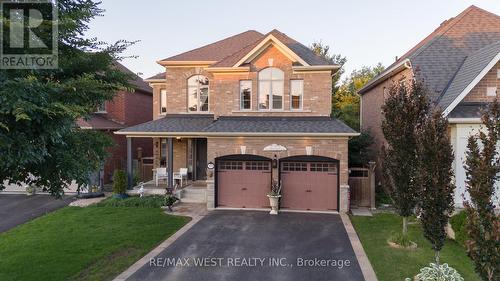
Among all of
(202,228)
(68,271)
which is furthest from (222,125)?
(68,271)

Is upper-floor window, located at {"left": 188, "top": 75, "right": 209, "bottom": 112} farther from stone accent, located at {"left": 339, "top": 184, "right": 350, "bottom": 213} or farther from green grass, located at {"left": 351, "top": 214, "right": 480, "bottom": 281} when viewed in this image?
green grass, located at {"left": 351, "top": 214, "right": 480, "bottom": 281}

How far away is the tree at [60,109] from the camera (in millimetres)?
6133

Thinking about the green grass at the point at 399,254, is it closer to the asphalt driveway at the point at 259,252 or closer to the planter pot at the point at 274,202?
the asphalt driveway at the point at 259,252

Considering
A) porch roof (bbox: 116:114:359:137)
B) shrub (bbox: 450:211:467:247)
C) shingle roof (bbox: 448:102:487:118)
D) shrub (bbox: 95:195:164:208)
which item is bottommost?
shrub (bbox: 95:195:164:208)

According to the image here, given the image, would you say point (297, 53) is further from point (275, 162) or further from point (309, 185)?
point (309, 185)

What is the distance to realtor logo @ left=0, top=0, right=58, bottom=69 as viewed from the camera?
6.48m

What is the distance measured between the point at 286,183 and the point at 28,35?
13.0 m

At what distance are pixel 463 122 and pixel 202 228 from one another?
10563 millimetres

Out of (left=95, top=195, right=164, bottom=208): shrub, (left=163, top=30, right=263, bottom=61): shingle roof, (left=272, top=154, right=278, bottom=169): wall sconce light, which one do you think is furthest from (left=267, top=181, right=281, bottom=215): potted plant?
(left=163, top=30, right=263, bottom=61): shingle roof

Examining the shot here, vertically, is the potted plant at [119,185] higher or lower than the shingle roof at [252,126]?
lower

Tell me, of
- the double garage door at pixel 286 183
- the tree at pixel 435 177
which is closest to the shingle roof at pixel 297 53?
the double garage door at pixel 286 183

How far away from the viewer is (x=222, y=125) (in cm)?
1859

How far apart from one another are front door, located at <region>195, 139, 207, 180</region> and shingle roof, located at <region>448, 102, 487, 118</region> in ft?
44.9

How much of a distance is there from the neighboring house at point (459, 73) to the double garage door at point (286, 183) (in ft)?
14.5
